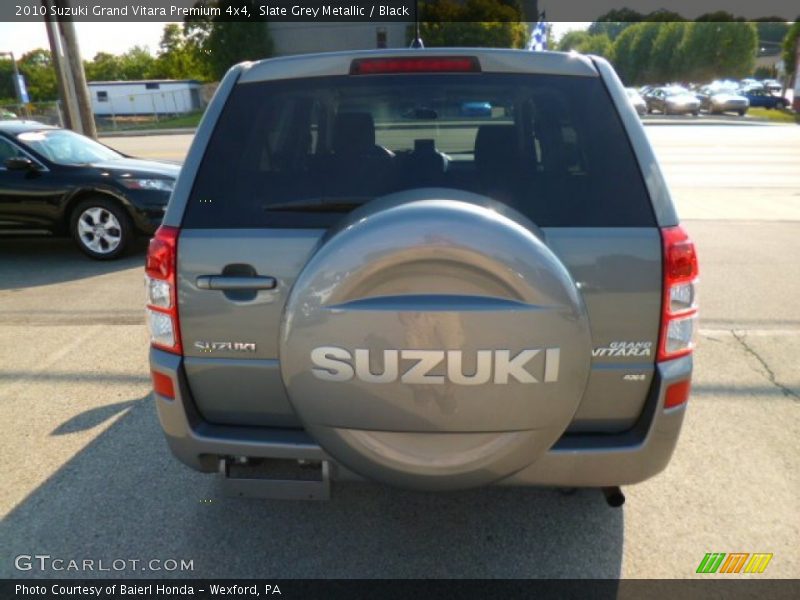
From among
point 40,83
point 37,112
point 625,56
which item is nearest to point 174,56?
point 40,83

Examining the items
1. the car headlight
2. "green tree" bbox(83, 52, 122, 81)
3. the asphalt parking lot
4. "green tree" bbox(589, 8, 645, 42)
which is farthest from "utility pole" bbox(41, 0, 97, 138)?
"green tree" bbox(589, 8, 645, 42)

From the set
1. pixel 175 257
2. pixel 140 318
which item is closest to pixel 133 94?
pixel 140 318

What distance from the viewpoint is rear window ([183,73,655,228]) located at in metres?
1.97

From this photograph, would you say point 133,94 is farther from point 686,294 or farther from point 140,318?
point 686,294

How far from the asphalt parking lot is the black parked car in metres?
2.54

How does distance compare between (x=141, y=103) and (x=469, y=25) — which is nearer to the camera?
(x=469, y=25)

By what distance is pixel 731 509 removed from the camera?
2615 mm

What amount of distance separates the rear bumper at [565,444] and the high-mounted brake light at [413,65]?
125cm

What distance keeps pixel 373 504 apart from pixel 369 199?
143 centimetres

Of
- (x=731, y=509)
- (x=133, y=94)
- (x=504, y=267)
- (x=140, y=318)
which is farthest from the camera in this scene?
(x=133, y=94)

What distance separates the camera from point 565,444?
6.54ft

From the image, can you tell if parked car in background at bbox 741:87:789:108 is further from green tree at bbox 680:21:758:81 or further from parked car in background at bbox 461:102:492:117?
parked car in background at bbox 461:102:492:117

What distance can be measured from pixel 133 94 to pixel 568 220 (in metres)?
57.8

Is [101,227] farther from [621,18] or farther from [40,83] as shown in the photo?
[621,18]
